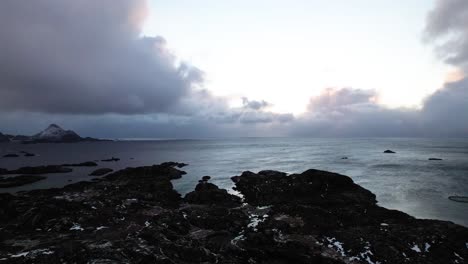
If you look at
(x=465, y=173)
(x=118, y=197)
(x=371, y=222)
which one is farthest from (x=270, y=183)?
(x=465, y=173)

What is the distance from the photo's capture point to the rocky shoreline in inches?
946

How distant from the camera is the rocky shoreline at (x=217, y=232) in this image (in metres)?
24.0

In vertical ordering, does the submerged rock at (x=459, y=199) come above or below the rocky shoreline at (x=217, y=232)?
below

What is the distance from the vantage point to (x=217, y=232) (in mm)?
29969

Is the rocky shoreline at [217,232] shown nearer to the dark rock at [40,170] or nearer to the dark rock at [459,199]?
the dark rock at [459,199]

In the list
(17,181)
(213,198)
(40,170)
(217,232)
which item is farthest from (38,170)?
(217,232)

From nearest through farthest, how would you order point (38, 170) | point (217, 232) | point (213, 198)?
1. point (217, 232)
2. point (213, 198)
3. point (38, 170)

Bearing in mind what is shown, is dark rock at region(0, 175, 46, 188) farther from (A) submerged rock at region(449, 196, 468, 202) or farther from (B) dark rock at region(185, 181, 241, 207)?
(A) submerged rock at region(449, 196, 468, 202)

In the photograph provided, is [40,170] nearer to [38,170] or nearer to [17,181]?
[38,170]

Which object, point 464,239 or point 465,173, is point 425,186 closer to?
point 465,173

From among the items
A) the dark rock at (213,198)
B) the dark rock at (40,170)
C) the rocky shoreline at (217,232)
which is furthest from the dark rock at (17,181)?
the dark rock at (213,198)

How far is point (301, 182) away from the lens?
5512cm

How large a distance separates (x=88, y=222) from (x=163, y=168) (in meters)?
50.2

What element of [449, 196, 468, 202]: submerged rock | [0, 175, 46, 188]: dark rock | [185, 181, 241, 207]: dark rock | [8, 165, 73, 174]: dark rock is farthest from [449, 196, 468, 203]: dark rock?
[8, 165, 73, 174]: dark rock
